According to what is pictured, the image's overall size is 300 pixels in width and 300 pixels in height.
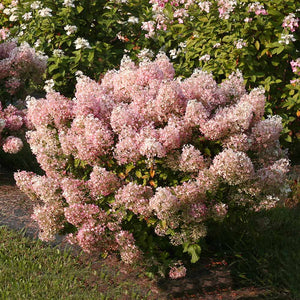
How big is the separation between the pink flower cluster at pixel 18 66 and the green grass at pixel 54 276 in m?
2.07

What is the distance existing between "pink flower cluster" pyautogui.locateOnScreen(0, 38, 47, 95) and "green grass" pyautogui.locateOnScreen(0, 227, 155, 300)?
207cm

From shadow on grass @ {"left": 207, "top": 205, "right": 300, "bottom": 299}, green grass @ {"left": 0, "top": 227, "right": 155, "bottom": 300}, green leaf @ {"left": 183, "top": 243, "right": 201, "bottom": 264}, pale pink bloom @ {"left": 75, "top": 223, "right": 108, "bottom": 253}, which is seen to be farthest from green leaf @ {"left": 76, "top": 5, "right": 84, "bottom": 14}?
green leaf @ {"left": 183, "top": 243, "right": 201, "bottom": 264}

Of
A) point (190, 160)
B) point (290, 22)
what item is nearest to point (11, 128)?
point (190, 160)

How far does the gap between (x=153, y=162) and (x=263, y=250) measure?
4.18 ft

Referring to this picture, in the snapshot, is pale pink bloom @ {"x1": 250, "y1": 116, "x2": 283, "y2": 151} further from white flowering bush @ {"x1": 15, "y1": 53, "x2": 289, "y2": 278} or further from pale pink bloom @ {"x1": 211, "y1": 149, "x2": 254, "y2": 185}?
pale pink bloom @ {"x1": 211, "y1": 149, "x2": 254, "y2": 185}

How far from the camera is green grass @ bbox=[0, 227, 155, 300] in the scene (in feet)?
11.2

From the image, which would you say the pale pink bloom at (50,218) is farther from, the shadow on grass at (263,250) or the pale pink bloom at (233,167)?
the shadow on grass at (263,250)

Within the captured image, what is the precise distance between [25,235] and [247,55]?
322 centimetres

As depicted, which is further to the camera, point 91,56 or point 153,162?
point 91,56

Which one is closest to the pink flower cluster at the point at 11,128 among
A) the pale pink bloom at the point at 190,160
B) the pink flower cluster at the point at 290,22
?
the pale pink bloom at the point at 190,160

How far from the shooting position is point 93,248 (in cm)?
328

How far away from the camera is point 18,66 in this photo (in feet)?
17.8

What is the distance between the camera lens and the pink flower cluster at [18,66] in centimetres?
540

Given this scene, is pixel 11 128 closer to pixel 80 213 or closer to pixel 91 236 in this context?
pixel 80 213
